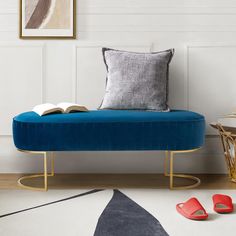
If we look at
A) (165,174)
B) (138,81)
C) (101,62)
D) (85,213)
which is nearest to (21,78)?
(101,62)

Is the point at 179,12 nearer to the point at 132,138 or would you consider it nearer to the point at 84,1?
the point at 84,1

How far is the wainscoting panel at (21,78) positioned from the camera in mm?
3760

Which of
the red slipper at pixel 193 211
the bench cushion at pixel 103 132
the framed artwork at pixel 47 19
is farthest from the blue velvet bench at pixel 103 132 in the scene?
the framed artwork at pixel 47 19

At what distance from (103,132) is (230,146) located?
3.28ft

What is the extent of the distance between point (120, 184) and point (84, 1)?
4.99 feet

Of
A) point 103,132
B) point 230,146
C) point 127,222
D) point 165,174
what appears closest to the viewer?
point 127,222

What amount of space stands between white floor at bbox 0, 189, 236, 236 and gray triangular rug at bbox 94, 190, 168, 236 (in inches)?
1.6

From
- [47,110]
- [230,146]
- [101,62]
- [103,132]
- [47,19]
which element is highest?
[47,19]

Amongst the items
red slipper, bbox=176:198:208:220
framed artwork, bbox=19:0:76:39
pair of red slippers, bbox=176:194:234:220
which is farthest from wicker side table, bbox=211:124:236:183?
framed artwork, bbox=19:0:76:39

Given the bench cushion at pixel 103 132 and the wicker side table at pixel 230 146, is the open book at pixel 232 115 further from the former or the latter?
the bench cushion at pixel 103 132

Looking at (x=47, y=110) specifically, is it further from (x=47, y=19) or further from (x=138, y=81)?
(x=47, y=19)

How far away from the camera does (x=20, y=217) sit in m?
2.53

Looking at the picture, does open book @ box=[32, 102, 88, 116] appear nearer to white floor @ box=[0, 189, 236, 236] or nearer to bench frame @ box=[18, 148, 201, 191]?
bench frame @ box=[18, 148, 201, 191]

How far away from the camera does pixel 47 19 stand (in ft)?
12.3
